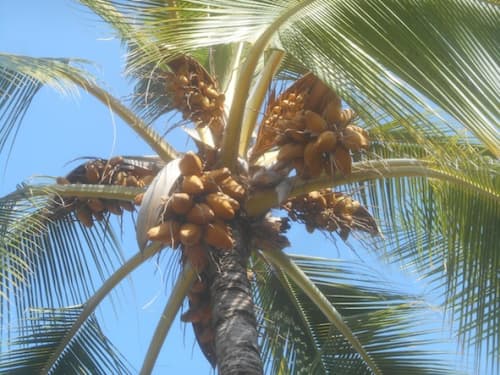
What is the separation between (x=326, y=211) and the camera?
511 cm

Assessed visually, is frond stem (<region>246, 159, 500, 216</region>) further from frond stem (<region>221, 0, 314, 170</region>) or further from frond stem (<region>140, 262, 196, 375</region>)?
frond stem (<region>140, 262, 196, 375</region>)

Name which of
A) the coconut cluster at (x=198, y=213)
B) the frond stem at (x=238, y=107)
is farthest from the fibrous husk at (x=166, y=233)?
the frond stem at (x=238, y=107)

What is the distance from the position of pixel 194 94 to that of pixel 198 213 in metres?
0.95

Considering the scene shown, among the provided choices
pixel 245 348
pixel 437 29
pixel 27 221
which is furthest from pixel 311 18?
pixel 27 221

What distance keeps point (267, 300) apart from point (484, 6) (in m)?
2.98

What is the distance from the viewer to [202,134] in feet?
17.2

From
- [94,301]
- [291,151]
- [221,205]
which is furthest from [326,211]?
[94,301]

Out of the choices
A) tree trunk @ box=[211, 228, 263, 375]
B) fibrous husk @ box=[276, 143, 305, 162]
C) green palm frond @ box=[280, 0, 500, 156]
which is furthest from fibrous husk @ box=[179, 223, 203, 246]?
green palm frond @ box=[280, 0, 500, 156]

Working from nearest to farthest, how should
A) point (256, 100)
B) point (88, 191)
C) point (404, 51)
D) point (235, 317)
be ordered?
1. point (404, 51)
2. point (235, 317)
3. point (88, 191)
4. point (256, 100)

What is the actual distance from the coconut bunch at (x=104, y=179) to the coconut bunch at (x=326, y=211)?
3.12 ft

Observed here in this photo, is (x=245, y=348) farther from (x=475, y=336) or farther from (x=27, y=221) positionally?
(x=27, y=221)

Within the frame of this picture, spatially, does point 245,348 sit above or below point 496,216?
below

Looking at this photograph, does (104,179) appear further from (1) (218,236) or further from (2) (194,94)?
(1) (218,236)

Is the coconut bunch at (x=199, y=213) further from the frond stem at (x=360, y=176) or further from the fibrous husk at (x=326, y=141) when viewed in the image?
the fibrous husk at (x=326, y=141)
